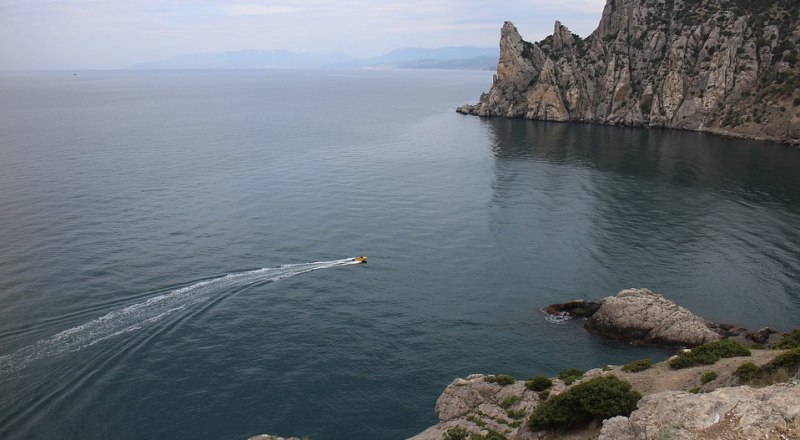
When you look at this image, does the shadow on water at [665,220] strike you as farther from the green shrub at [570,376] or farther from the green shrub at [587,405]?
the green shrub at [587,405]

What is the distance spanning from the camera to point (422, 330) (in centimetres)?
6544

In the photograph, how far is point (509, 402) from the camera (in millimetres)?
45500

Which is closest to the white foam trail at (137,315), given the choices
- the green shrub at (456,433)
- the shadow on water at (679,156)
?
the green shrub at (456,433)

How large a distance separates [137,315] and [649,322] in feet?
193

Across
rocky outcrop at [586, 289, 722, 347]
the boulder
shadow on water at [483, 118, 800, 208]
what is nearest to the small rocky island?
rocky outcrop at [586, 289, 722, 347]

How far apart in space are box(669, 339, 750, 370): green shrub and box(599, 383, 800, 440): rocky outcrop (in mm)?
18665

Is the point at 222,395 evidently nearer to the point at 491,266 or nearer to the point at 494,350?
the point at 494,350

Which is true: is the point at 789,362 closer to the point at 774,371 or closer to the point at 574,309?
the point at 774,371

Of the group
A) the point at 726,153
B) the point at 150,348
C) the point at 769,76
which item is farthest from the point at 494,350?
the point at 769,76

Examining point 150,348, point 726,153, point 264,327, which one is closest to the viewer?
point 150,348

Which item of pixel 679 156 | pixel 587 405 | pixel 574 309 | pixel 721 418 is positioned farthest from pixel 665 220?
pixel 721 418

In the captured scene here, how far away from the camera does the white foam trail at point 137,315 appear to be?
5735 cm

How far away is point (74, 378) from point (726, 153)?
16310cm

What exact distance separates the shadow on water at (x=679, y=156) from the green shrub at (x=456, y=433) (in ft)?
322
